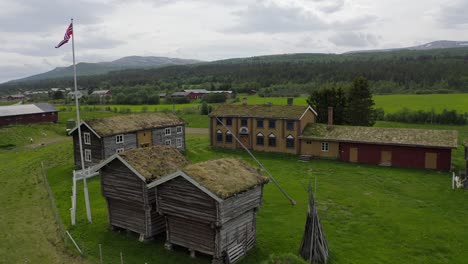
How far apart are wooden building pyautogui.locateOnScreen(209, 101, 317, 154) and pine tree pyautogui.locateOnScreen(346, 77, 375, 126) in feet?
34.6

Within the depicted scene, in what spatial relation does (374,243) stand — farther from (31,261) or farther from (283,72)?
(283,72)

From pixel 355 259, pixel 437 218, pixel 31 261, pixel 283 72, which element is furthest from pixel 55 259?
pixel 283 72

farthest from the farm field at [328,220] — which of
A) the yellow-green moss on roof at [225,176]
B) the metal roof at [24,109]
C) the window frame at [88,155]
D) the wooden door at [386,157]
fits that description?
the metal roof at [24,109]

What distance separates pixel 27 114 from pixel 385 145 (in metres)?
64.9

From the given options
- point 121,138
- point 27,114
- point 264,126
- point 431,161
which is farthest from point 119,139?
Answer: point 27,114

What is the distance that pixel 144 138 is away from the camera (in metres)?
42.3

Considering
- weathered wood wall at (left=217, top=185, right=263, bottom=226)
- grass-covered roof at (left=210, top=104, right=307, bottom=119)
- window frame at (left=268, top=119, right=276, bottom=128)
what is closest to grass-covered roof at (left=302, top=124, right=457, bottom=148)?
grass-covered roof at (left=210, top=104, right=307, bottom=119)

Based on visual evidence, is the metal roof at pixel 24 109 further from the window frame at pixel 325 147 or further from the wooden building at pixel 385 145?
the window frame at pixel 325 147

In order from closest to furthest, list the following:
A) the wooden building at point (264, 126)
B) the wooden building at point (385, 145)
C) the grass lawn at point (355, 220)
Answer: the grass lawn at point (355, 220)
the wooden building at point (385, 145)
the wooden building at point (264, 126)

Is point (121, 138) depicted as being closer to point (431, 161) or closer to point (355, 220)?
point (355, 220)

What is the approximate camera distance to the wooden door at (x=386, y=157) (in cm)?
3947

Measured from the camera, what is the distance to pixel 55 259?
19.5 metres

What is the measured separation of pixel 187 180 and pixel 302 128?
1169 inches

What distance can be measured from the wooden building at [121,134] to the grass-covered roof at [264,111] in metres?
7.03
